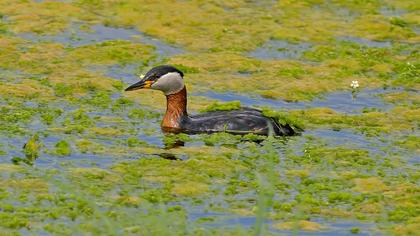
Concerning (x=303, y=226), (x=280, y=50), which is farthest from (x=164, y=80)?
(x=303, y=226)

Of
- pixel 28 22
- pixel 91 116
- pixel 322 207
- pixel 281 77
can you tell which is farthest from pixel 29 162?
pixel 28 22

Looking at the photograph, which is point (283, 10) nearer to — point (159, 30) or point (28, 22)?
point (159, 30)

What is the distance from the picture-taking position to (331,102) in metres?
16.6

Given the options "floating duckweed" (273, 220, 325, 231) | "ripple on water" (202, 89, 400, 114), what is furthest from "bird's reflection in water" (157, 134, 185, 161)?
"floating duckweed" (273, 220, 325, 231)

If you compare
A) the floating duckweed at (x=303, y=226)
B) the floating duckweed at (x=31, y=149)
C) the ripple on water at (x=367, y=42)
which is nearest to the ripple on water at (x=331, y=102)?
the ripple on water at (x=367, y=42)

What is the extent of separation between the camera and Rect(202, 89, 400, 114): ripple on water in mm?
16344

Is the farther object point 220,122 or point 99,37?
point 99,37

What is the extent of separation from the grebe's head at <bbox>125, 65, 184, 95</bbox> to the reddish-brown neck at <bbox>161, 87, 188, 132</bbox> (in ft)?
0.30

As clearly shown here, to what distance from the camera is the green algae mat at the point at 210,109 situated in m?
11.6

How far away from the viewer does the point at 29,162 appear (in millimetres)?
13102

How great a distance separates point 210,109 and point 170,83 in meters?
0.64

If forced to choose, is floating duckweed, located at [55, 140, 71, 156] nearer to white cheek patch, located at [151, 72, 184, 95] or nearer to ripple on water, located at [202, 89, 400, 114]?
white cheek patch, located at [151, 72, 184, 95]

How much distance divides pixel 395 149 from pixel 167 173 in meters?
3.07

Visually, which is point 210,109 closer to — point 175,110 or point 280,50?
point 175,110
